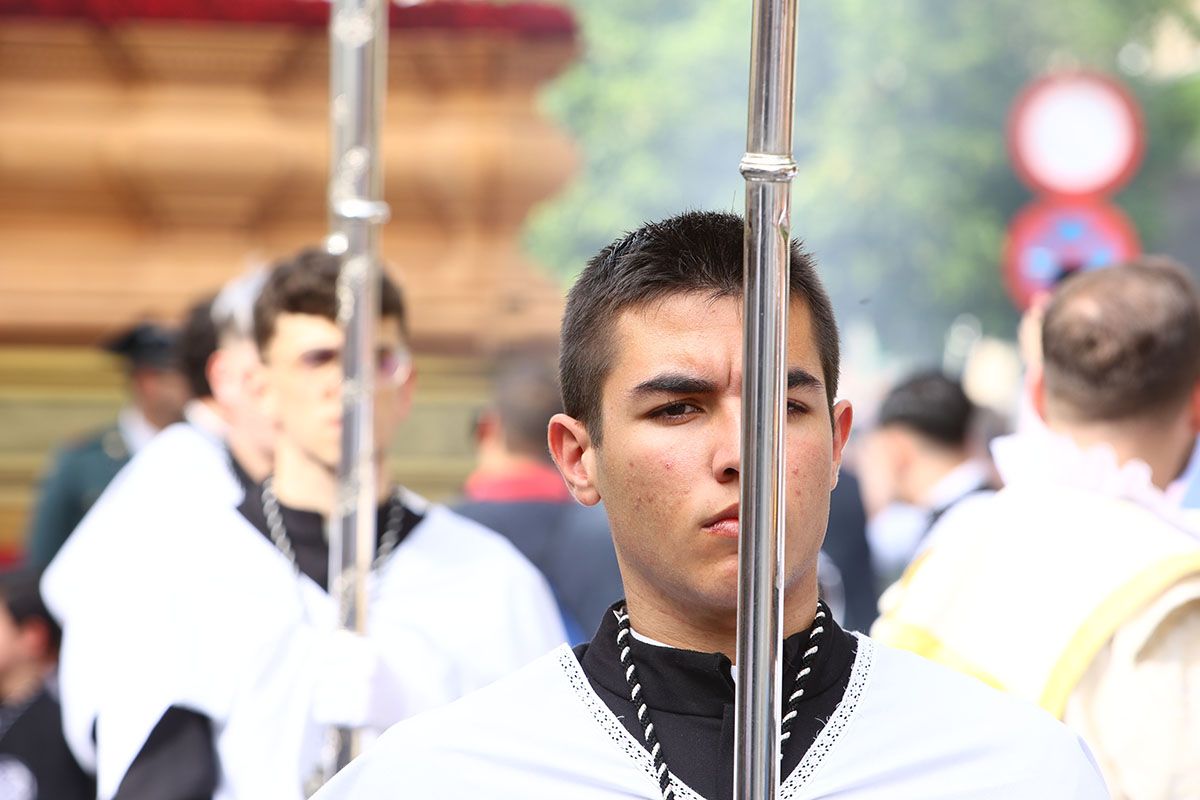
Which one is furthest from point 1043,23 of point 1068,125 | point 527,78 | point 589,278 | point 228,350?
point 589,278

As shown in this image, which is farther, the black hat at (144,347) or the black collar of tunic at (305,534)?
the black hat at (144,347)

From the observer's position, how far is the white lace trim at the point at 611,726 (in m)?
2.26

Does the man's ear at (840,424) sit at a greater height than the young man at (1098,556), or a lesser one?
greater

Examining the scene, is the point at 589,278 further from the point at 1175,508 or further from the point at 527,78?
the point at 527,78

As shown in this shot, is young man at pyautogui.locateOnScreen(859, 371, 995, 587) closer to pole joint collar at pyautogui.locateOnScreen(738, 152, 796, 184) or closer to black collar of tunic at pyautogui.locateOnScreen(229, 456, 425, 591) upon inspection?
black collar of tunic at pyautogui.locateOnScreen(229, 456, 425, 591)

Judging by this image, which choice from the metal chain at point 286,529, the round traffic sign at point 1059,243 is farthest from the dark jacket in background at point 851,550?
the round traffic sign at point 1059,243

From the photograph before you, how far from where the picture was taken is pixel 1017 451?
3697 mm

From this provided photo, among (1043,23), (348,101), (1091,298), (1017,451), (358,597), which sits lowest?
(358,597)

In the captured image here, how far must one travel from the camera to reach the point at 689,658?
228 cm

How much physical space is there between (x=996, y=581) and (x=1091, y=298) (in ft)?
2.17

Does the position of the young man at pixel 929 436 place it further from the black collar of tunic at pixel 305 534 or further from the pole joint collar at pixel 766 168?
the pole joint collar at pixel 766 168

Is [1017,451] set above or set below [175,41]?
below

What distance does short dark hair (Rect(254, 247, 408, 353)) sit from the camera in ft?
14.0

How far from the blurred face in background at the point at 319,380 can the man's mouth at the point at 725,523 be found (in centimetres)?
192
